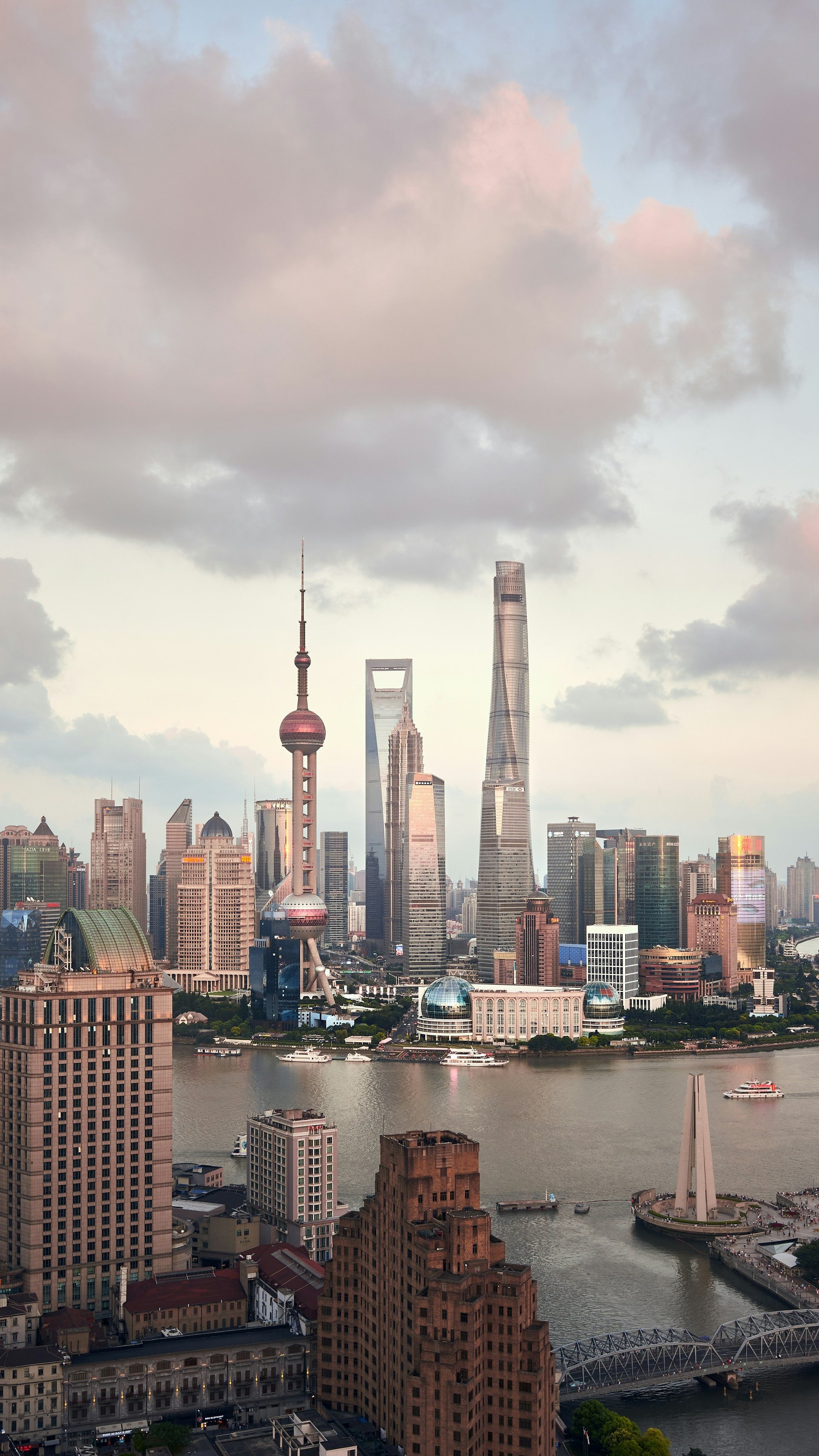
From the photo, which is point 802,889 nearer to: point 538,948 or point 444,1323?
point 538,948

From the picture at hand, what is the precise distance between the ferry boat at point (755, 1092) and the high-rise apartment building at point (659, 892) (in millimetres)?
39681

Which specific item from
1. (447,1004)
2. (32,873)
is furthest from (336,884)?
(447,1004)

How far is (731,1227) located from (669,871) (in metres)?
58.4

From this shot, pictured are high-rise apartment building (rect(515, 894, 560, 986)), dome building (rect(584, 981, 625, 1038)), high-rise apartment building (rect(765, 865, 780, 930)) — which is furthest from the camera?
high-rise apartment building (rect(765, 865, 780, 930))

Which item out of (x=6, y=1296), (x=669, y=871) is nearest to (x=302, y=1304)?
(x=6, y=1296)

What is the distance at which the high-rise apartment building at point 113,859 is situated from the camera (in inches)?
3967

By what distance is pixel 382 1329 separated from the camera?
19062 millimetres

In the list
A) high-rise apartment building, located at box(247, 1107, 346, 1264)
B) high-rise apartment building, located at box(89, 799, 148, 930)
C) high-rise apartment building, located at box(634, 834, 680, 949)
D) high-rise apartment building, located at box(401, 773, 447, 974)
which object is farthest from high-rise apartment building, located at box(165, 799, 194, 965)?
high-rise apartment building, located at box(247, 1107, 346, 1264)

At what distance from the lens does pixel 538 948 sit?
234 ft

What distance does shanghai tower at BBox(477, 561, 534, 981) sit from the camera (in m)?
85.7

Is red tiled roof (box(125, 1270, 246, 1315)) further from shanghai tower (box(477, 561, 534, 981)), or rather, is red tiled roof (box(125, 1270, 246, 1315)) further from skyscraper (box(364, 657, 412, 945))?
skyscraper (box(364, 657, 412, 945))

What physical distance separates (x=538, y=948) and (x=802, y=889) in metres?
119

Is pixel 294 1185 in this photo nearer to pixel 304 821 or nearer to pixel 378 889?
pixel 304 821

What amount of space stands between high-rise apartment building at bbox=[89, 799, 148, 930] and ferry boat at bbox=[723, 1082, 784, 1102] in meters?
60.9
